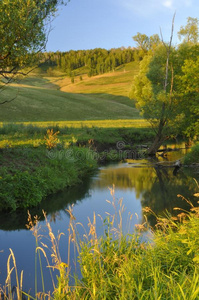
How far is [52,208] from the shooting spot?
15.2m

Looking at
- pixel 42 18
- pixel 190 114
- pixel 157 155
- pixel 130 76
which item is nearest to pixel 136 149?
pixel 157 155

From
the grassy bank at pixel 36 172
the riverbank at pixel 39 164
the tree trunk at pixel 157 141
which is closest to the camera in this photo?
the grassy bank at pixel 36 172

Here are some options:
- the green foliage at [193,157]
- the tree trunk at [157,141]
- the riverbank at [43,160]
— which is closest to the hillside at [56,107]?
the riverbank at [43,160]

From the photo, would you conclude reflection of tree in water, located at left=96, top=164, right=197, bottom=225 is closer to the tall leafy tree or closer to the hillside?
the tall leafy tree

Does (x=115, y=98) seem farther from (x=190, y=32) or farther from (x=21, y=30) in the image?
(x=21, y=30)

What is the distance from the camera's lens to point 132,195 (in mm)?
18016

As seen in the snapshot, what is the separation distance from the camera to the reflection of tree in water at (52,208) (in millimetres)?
13003

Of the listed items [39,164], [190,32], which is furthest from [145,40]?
[39,164]

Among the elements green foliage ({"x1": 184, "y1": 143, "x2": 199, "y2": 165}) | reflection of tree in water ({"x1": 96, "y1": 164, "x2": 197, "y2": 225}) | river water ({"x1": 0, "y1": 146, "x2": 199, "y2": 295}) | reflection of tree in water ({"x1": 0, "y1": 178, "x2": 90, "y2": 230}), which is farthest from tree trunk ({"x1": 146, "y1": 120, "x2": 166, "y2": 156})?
reflection of tree in water ({"x1": 0, "y1": 178, "x2": 90, "y2": 230})

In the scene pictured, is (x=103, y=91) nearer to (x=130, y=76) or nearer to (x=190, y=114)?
(x=130, y=76)

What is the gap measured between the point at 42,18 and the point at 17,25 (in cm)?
213

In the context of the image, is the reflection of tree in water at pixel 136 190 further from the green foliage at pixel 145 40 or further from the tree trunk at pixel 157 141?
the green foliage at pixel 145 40

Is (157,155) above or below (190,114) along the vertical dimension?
below

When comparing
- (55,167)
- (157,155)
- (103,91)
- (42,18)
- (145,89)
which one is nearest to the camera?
(42,18)
